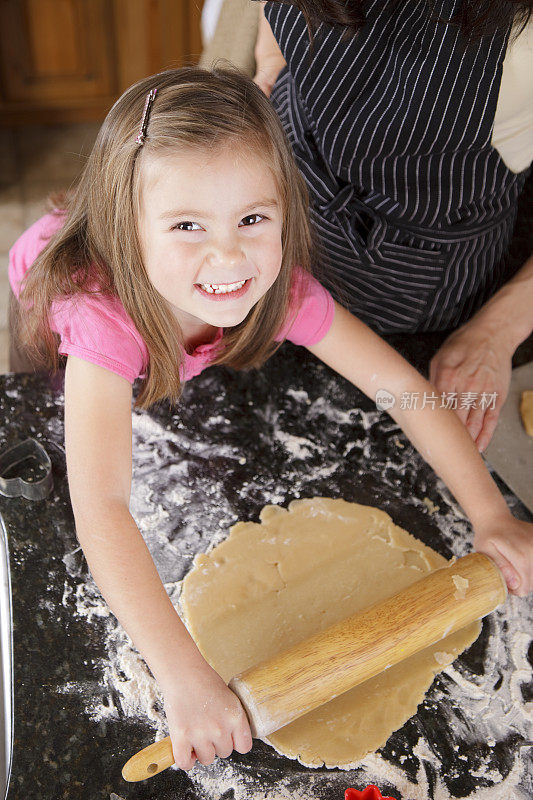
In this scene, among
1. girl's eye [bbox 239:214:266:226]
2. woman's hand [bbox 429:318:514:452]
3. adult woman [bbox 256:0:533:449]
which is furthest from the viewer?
woman's hand [bbox 429:318:514:452]

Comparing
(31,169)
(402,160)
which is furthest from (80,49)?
(402,160)

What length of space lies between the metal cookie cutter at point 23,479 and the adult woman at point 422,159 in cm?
53

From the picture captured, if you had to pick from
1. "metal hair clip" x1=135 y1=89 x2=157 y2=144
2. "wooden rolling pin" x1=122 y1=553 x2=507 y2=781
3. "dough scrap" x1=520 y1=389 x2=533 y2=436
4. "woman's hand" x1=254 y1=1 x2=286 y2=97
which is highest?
"metal hair clip" x1=135 y1=89 x2=157 y2=144

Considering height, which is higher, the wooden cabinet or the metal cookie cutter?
the wooden cabinet

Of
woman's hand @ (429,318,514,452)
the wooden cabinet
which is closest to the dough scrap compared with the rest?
woman's hand @ (429,318,514,452)

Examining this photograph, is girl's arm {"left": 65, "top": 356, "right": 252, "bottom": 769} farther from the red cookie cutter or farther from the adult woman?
the adult woman

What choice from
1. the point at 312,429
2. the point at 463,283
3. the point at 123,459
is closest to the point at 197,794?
the point at 123,459

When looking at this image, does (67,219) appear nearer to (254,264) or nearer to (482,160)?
(254,264)

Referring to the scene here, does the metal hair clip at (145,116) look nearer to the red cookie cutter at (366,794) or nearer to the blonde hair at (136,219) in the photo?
the blonde hair at (136,219)

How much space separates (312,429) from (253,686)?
401 millimetres

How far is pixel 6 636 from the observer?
83 centimetres

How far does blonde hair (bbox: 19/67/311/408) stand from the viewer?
80cm

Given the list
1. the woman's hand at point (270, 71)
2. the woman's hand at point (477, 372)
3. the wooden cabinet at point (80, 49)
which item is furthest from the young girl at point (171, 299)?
the wooden cabinet at point (80, 49)

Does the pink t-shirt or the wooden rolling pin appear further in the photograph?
the pink t-shirt
